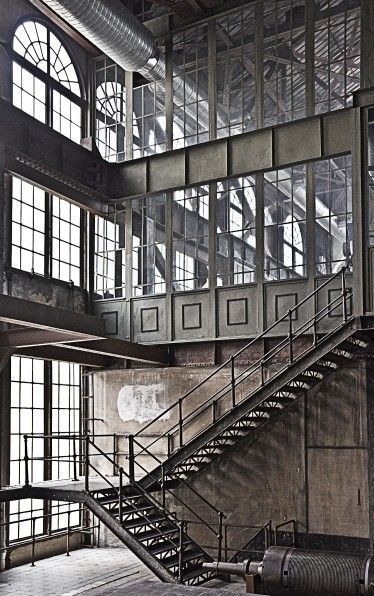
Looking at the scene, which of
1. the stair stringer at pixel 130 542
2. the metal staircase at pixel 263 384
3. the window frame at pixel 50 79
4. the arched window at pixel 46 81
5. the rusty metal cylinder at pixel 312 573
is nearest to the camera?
the rusty metal cylinder at pixel 312 573

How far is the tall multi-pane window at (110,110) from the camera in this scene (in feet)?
62.4

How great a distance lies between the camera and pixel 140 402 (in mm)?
17625

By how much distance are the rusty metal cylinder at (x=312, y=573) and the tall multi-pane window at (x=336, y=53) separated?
30.9 ft

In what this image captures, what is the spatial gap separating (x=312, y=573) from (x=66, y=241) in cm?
1035

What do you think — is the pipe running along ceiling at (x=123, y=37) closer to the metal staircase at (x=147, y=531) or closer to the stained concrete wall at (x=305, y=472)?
the stained concrete wall at (x=305, y=472)

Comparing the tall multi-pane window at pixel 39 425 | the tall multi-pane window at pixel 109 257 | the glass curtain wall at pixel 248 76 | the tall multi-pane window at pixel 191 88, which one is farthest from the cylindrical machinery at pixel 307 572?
the tall multi-pane window at pixel 191 88

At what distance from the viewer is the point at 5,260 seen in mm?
15922

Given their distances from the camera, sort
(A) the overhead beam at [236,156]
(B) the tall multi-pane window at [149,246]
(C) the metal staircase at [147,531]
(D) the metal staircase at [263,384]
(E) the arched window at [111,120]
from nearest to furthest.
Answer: (C) the metal staircase at [147,531]
(D) the metal staircase at [263,384]
(A) the overhead beam at [236,156]
(B) the tall multi-pane window at [149,246]
(E) the arched window at [111,120]

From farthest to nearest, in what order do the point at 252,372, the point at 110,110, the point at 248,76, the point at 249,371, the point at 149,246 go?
1. the point at 110,110
2. the point at 149,246
3. the point at 248,76
4. the point at 249,371
5. the point at 252,372

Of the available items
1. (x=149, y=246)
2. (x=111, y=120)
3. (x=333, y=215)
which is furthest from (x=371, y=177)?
(x=111, y=120)

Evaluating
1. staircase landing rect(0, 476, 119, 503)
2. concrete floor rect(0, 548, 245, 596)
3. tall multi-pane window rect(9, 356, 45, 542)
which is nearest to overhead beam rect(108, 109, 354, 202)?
tall multi-pane window rect(9, 356, 45, 542)

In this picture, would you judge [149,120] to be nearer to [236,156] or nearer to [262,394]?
[236,156]

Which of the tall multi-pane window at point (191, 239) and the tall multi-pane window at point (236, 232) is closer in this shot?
the tall multi-pane window at point (236, 232)

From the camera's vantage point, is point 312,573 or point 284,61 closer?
point 312,573
